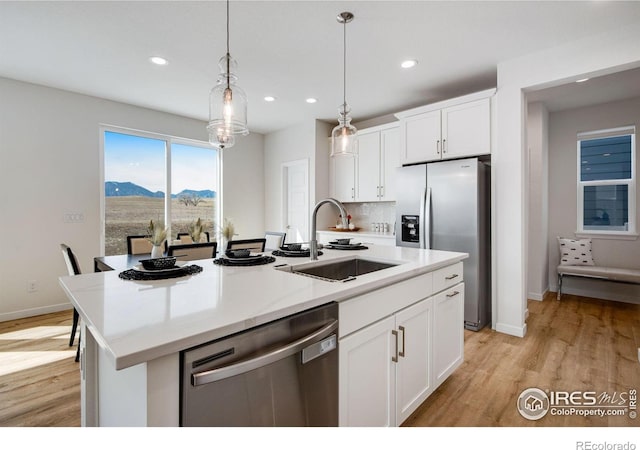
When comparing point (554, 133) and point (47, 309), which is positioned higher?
point (554, 133)

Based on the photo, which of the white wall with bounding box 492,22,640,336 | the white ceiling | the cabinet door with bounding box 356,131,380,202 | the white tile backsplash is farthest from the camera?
the white tile backsplash

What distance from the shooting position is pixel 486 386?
7.11ft

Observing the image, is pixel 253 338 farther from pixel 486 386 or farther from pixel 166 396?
pixel 486 386

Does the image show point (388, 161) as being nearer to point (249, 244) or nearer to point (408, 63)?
point (408, 63)

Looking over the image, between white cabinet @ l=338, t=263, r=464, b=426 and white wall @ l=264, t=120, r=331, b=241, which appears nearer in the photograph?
white cabinet @ l=338, t=263, r=464, b=426

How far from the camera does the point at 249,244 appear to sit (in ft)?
10.6

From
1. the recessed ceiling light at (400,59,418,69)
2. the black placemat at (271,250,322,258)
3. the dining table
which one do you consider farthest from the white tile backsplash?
the dining table

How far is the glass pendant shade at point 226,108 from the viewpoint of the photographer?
196cm

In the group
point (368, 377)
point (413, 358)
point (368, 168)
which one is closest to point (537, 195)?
point (368, 168)

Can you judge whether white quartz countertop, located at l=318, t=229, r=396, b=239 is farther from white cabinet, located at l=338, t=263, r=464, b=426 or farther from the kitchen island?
the kitchen island

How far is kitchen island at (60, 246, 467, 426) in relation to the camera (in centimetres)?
81

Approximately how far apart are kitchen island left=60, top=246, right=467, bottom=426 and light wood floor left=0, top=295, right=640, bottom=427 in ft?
1.26

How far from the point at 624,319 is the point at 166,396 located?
4.63 metres

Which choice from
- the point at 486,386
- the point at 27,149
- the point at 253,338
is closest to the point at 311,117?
the point at 27,149
